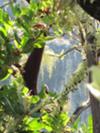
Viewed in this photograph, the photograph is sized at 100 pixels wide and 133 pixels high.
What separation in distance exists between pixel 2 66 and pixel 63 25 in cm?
184

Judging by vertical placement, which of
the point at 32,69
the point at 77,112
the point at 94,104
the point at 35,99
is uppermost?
the point at 94,104

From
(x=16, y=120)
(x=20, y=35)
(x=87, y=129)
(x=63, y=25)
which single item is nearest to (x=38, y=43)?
(x=20, y=35)

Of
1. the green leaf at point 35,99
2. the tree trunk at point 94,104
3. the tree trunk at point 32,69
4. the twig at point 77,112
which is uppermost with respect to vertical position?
the tree trunk at point 94,104

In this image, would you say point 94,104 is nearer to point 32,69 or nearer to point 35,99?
point 35,99

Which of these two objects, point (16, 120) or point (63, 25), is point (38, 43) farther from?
point (63, 25)

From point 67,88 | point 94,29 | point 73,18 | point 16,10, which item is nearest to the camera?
point 73,18

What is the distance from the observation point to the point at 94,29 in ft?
7.52

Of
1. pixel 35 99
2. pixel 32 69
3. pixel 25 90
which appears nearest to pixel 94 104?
pixel 35 99

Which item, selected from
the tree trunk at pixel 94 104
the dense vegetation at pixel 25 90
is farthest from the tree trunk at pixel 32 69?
the tree trunk at pixel 94 104

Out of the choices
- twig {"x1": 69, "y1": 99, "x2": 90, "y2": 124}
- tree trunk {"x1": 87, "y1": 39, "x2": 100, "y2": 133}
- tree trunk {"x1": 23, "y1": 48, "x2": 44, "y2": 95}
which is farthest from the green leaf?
tree trunk {"x1": 87, "y1": 39, "x2": 100, "y2": 133}

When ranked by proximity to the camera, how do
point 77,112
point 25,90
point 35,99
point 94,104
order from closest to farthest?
point 94,104 < point 35,99 < point 25,90 < point 77,112

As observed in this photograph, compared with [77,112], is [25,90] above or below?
above

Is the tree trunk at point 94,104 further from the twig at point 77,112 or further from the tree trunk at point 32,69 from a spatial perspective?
the tree trunk at point 32,69

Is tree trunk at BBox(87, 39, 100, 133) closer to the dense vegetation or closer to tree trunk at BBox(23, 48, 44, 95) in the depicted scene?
the dense vegetation
